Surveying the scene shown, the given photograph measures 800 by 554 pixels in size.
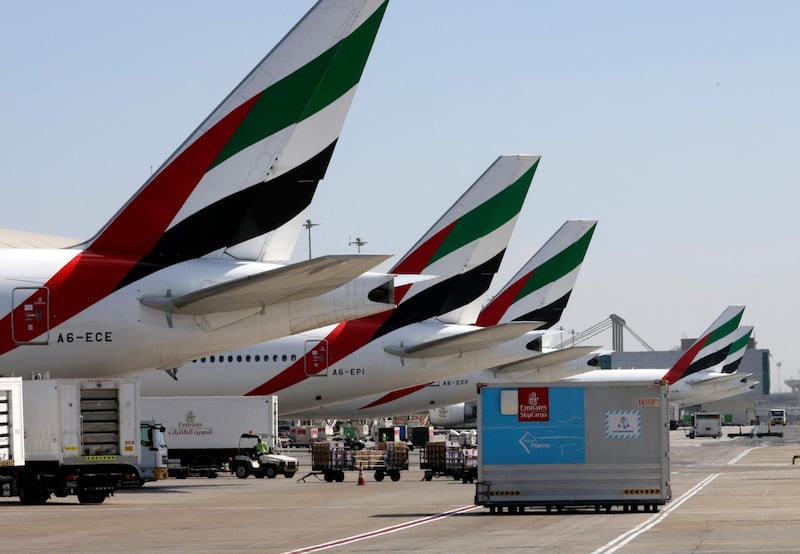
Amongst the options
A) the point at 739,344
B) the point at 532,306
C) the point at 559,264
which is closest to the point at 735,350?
the point at 739,344

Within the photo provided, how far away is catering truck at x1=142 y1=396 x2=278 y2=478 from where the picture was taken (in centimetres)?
4497

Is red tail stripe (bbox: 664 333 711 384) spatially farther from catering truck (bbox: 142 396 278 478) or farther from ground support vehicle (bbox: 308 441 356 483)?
catering truck (bbox: 142 396 278 478)

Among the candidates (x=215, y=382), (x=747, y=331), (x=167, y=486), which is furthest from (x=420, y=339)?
(x=747, y=331)

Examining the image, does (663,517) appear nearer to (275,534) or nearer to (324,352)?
(275,534)

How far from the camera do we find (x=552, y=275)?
5756 cm

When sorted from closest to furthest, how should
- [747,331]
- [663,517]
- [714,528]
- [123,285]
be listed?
[714,528], [663,517], [123,285], [747,331]

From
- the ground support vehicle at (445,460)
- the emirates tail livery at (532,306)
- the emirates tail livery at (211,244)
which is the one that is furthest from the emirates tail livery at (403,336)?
the emirates tail livery at (211,244)

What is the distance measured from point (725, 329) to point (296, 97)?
Answer: 78.3 metres

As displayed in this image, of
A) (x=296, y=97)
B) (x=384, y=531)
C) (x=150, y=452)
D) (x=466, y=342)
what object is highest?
(x=296, y=97)

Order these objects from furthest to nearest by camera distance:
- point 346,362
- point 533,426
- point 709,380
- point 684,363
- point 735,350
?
point 735,350, point 684,363, point 709,380, point 346,362, point 533,426

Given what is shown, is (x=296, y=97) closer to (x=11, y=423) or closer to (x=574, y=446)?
(x=11, y=423)

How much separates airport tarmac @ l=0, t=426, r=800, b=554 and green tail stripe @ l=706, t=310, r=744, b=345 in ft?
208

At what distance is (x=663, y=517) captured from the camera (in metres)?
26.2

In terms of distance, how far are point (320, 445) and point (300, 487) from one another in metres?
5.78
